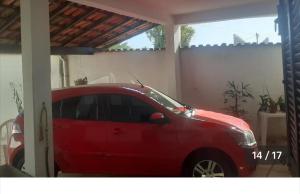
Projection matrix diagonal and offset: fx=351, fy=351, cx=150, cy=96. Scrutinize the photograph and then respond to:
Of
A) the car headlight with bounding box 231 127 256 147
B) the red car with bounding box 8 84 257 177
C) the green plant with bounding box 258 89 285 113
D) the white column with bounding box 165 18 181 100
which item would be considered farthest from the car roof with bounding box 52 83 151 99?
the green plant with bounding box 258 89 285 113

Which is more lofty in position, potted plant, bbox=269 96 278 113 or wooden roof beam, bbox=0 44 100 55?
wooden roof beam, bbox=0 44 100 55

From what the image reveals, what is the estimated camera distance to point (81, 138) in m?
2.50

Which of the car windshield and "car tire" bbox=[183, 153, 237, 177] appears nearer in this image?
"car tire" bbox=[183, 153, 237, 177]

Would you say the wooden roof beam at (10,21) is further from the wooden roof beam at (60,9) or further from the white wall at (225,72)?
the white wall at (225,72)

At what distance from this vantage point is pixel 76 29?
2.55 metres

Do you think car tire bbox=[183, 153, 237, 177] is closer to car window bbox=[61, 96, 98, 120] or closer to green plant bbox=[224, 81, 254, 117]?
green plant bbox=[224, 81, 254, 117]

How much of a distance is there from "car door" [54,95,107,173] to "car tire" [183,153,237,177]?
620 millimetres

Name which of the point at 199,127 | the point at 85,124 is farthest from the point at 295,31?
the point at 85,124

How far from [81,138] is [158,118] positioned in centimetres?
58

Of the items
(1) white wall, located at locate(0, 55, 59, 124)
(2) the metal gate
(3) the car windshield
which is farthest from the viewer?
(1) white wall, located at locate(0, 55, 59, 124)

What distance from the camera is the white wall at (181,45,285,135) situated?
2.27m

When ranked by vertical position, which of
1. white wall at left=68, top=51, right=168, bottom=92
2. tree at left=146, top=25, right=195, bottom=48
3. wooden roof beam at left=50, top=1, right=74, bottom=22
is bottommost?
white wall at left=68, top=51, right=168, bottom=92

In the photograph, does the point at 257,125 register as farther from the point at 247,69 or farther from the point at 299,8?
the point at 299,8

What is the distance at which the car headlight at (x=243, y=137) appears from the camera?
2.20 meters
